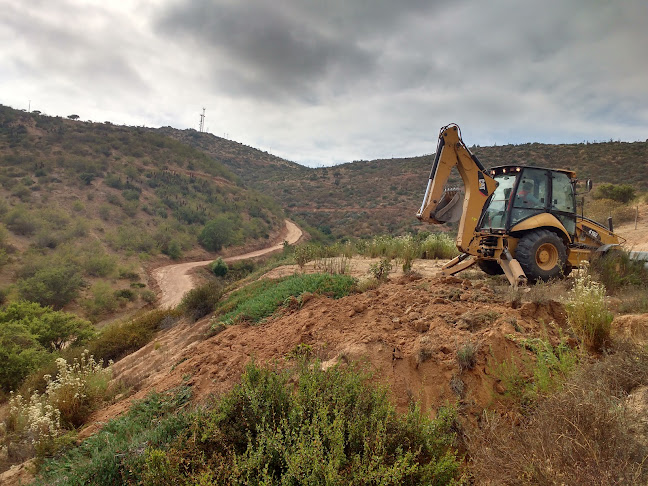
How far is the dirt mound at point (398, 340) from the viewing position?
3.87m

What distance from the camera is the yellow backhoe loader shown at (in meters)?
7.39

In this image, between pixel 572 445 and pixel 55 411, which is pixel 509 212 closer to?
pixel 572 445

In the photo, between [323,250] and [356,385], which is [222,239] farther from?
[356,385]

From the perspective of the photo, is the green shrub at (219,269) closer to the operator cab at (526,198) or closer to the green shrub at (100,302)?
the green shrub at (100,302)

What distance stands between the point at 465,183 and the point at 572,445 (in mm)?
6162

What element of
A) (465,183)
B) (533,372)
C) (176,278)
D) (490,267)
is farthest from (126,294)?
(533,372)

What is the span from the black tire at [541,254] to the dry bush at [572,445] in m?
4.36

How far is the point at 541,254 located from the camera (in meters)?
7.42

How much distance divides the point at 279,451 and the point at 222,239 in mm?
29429

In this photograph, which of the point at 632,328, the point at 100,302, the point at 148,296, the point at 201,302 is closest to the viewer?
the point at 632,328

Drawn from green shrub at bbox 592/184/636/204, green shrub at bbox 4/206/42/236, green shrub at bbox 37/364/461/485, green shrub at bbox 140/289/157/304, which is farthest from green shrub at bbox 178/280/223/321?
green shrub at bbox 592/184/636/204

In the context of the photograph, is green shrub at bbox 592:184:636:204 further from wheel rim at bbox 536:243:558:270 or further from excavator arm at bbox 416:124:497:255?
excavator arm at bbox 416:124:497:255

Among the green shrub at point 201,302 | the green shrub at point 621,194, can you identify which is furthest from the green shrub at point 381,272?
the green shrub at point 621,194

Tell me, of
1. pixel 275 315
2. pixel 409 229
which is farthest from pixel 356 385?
pixel 409 229
